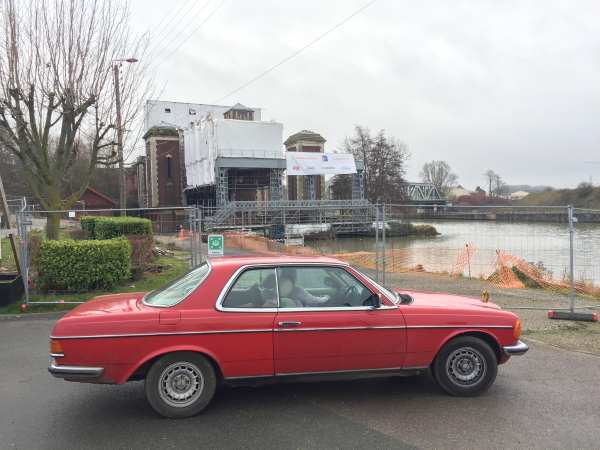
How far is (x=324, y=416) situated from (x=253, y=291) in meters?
1.34

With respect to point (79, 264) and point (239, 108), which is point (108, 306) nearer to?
point (79, 264)

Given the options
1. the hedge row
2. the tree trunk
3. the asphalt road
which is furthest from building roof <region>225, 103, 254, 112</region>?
the asphalt road

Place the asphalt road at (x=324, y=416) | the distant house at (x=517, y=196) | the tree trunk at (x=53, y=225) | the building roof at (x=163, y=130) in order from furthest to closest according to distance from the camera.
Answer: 1. the distant house at (x=517, y=196)
2. the building roof at (x=163, y=130)
3. the tree trunk at (x=53, y=225)
4. the asphalt road at (x=324, y=416)

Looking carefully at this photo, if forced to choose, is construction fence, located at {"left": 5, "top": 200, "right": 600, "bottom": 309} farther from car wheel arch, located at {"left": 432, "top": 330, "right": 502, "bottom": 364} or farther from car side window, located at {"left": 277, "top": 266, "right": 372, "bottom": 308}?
car side window, located at {"left": 277, "top": 266, "right": 372, "bottom": 308}

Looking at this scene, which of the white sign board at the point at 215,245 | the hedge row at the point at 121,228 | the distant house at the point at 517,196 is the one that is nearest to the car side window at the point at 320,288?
the white sign board at the point at 215,245

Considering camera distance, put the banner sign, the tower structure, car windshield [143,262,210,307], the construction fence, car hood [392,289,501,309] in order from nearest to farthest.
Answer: car windshield [143,262,210,307]
car hood [392,289,501,309]
the construction fence
the banner sign
the tower structure

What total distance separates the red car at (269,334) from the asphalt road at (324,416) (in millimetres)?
305

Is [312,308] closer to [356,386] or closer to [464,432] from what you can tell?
[356,386]

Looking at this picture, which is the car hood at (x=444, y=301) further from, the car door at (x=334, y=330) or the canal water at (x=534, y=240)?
the canal water at (x=534, y=240)

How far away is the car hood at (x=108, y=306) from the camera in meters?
4.34

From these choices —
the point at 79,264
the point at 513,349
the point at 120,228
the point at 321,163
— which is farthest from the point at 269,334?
the point at 321,163

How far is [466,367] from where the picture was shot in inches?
186

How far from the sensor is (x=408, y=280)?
476 inches

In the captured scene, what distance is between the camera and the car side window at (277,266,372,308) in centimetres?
457
